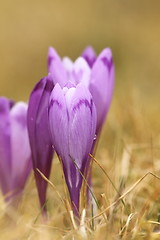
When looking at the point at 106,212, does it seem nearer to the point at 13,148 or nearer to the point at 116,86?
the point at 13,148

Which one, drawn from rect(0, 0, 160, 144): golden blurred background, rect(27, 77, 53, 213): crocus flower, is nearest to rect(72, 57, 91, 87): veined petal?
rect(27, 77, 53, 213): crocus flower

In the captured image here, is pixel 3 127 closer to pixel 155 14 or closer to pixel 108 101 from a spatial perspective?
pixel 108 101

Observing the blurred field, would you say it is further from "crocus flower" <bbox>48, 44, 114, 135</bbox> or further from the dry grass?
"crocus flower" <bbox>48, 44, 114, 135</bbox>

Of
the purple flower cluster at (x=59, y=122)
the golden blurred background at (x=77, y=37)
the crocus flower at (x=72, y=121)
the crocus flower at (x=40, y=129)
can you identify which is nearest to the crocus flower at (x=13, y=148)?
the purple flower cluster at (x=59, y=122)

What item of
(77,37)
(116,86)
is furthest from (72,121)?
(77,37)

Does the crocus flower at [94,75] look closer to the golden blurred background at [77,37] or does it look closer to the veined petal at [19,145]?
the veined petal at [19,145]

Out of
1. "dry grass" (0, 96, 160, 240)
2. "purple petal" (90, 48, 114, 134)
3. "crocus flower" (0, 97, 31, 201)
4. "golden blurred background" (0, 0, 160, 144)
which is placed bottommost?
"dry grass" (0, 96, 160, 240)
